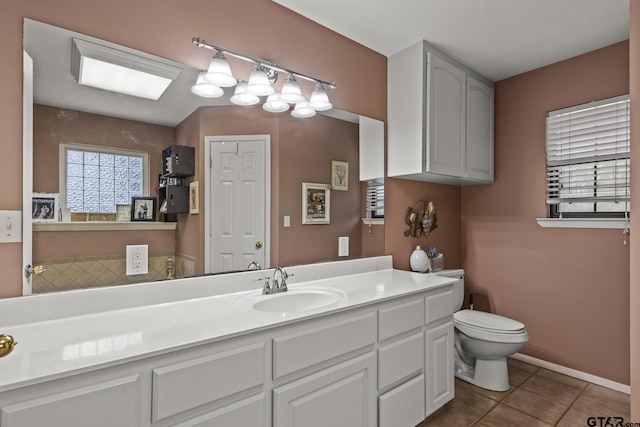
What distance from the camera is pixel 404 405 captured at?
1769 millimetres

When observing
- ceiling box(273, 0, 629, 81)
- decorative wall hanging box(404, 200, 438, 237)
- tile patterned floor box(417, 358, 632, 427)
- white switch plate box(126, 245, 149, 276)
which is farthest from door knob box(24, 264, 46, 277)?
decorative wall hanging box(404, 200, 438, 237)

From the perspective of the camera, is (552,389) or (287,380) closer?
(287,380)

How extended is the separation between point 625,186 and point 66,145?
3207mm

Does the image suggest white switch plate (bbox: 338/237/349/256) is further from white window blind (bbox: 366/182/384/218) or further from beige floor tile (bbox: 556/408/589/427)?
beige floor tile (bbox: 556/408/589/427)

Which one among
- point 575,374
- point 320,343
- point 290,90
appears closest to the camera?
point 320,343

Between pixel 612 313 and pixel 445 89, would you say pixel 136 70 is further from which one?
pixel 612 313

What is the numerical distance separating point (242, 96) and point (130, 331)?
124 cm

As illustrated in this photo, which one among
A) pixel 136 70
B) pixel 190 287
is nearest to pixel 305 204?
pixel 190 287

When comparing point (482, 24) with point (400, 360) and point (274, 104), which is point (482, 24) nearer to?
point (274, 104)

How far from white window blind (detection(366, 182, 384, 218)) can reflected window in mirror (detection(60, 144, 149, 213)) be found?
1.45 metres

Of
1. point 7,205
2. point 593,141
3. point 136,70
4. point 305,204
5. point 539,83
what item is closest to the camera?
point 7,205

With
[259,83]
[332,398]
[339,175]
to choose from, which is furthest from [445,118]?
[332,398]

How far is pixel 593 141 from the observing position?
8.07ft

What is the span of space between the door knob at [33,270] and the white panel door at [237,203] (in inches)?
26.1
